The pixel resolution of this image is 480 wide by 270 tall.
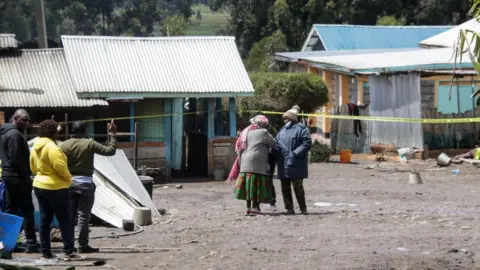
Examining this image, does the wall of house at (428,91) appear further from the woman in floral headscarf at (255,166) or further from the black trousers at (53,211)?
the black trousers at (53,211)

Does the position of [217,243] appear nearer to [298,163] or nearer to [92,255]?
[92,255]

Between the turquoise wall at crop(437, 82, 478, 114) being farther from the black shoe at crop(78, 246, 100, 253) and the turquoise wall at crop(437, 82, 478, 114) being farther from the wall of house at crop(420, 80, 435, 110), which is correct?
the black shoe at crop(78, 246, 100, 253)

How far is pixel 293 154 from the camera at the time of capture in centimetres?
1445

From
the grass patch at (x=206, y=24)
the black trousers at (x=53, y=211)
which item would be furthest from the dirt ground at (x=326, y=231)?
the grass patch at (x=206, y=24)

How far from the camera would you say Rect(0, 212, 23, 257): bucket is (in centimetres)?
1036

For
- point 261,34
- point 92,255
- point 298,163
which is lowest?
point 92,255

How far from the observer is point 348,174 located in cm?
2305

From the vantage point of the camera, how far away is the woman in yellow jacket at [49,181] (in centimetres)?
1028

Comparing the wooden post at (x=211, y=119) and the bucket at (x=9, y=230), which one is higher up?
the wooden post at (x=211, y=119)

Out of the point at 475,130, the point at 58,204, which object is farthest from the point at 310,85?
the point at 58,204

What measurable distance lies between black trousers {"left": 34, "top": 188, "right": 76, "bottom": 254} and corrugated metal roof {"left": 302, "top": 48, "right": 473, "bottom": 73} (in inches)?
616

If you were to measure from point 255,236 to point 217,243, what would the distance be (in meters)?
0.76

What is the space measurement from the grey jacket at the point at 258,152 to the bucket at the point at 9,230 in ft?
16.2

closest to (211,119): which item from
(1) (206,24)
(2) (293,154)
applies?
(2) (293,154)
